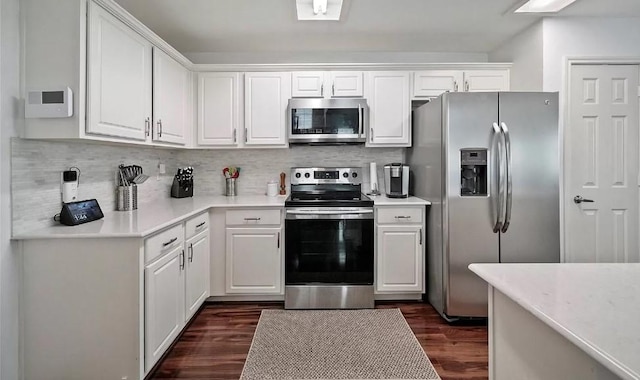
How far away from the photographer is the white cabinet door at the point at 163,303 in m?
1.86

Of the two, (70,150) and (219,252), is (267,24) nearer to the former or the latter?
(70,150)

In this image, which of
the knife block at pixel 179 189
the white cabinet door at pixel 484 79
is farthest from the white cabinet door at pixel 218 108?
the white cabinet door at pixel 484 79

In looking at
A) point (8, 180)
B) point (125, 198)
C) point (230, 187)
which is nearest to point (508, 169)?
point (230, 187)

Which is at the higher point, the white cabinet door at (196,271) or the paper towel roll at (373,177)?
the paper towel roll at (373,177)

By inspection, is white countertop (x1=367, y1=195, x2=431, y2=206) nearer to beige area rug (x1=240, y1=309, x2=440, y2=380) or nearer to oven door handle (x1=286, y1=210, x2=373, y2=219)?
oven door handle (x1=286, y1=210, x2=373, y2=219)

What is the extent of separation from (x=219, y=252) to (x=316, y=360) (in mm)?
1339

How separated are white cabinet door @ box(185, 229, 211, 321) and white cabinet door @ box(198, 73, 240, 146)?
0.99 metres

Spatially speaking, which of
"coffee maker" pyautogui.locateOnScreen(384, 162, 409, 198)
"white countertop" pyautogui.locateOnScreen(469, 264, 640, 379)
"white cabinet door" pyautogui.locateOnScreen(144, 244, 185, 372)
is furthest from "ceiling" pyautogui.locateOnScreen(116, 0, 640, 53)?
"white countertop" pyautogui.locateOnScreen(469, 264, 640, 379)

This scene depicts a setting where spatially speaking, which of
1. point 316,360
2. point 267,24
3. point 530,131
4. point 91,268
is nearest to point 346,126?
point 267,24

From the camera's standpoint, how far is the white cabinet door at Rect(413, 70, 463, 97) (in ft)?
10.9

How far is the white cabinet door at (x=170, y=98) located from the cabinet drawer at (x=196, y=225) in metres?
0.67

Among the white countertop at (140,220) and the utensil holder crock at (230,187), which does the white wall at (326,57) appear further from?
the white countertop at (140,220)

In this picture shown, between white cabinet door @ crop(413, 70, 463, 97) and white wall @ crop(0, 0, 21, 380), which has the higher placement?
white cabinet door @ crop(413, 70, 463, 97)

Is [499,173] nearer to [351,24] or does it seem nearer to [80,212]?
[351,24]
